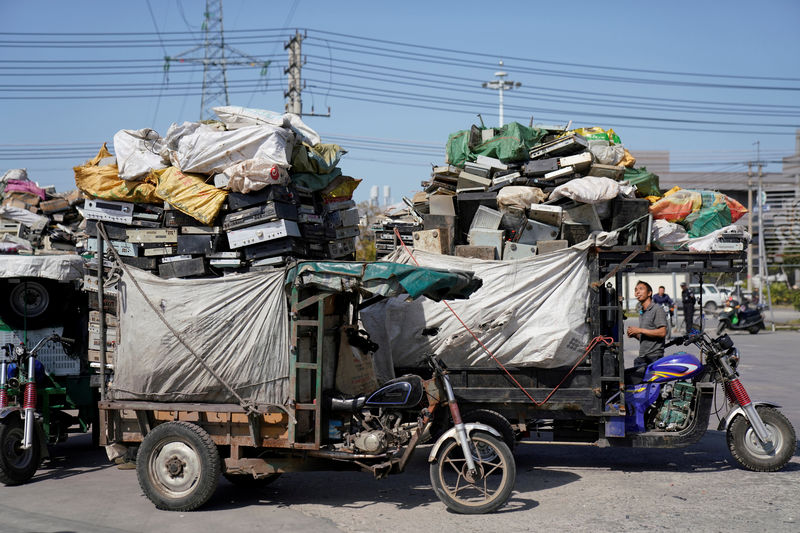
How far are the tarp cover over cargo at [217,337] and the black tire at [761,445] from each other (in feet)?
11.0

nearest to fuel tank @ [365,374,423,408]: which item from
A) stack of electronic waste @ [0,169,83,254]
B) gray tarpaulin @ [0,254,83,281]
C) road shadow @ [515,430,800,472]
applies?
road shadow @ [515,430,800,472]

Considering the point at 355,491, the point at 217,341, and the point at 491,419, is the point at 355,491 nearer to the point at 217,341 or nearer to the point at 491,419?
the point at 491,419

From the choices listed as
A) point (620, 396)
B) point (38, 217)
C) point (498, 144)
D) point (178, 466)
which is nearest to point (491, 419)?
point (620, 396)

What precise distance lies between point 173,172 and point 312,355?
264 cm

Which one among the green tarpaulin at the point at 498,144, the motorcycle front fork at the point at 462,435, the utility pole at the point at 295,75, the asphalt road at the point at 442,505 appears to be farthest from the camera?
the utility pole at the point at 295,75

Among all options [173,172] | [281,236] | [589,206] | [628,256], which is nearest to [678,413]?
[628,256]

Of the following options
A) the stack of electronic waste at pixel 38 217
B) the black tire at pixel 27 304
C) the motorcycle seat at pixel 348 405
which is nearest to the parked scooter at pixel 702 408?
the motorcycle seat at pixel 348 405

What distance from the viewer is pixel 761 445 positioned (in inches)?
314

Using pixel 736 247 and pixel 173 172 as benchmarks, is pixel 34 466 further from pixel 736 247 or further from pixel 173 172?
pixel 736 247

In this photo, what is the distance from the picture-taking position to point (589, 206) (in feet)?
29.5

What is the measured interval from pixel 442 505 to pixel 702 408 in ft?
10.1

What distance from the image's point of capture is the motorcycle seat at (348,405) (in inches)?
282

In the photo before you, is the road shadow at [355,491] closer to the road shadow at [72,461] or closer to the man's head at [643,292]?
the road shadow at [72,461]

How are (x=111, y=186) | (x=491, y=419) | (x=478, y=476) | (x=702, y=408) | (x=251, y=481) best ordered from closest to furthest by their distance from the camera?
(x=478, y=476), (x=251, y=481), (x=702, y=408), (x=491, y=419), (x=111, y=186)
